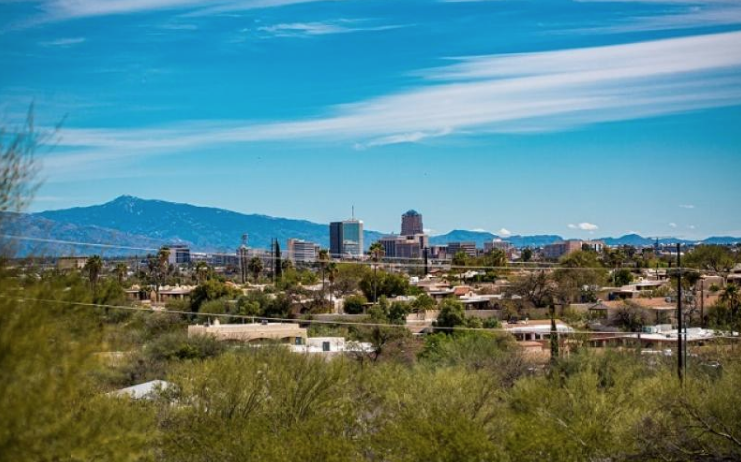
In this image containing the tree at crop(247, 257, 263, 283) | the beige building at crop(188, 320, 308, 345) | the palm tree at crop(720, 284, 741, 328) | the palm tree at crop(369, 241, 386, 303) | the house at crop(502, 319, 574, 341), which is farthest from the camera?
the tree at crop(247, 257, 263, 283)

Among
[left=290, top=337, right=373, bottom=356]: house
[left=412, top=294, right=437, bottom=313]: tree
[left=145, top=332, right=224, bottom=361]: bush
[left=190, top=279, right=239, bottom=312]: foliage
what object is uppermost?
[left=190, top=279, right=239, bottom=312]: foliage

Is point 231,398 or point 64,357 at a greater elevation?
point 64,357

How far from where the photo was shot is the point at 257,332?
188 feet

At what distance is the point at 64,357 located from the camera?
12094 mm

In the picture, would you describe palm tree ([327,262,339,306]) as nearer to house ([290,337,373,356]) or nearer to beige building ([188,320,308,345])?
beige building ([188,320,308,345])

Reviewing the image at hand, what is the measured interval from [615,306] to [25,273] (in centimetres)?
5686

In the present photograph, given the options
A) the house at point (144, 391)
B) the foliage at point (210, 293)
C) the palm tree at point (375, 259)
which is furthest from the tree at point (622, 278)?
the house at point (144, 391)

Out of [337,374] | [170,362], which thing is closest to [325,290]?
[170,362]

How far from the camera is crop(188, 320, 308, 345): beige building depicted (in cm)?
5284

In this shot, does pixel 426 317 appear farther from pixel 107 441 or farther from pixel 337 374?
pixel 107 441

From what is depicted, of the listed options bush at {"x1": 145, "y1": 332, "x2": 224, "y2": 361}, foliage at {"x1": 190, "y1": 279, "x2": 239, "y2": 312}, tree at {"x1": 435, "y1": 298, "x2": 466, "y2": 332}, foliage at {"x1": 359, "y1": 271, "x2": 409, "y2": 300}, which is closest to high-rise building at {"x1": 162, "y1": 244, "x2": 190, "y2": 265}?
foliage at {"x1": 190, "y1": 279, "x2": 239, "y2": 312}

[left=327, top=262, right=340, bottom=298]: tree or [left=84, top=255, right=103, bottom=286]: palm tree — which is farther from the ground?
[left=84, top=255, right=103, bottom=286]: palm tree

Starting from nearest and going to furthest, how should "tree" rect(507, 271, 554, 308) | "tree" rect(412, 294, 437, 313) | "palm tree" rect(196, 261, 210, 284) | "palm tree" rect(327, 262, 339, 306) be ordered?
"tree" rect(412, 294, 437, 313) < "tree" rect(507, 271, 554, 308) < "palm tree" rect(327, 262, 339, 306) < "palm tree" rect(196, 261, 210, 284)

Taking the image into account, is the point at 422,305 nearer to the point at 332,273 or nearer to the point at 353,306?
the point at 353,306
